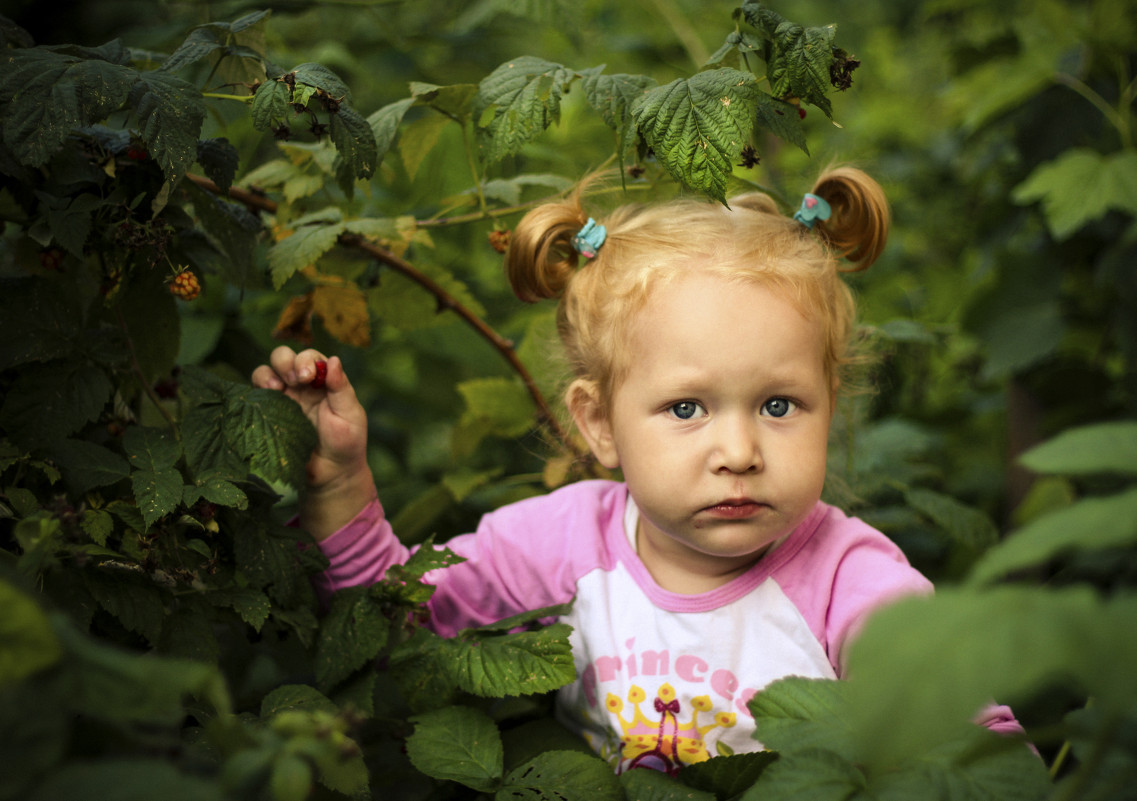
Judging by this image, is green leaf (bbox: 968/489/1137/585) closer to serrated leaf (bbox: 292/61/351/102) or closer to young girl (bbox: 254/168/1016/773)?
young girl (bbox: 254/168/1016/773)


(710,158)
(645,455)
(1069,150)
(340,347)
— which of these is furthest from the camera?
(1069,150)

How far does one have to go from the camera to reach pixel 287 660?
144cm

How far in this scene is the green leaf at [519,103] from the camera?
128cm

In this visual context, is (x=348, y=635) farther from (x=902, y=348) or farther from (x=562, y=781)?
(x=902, y=348)

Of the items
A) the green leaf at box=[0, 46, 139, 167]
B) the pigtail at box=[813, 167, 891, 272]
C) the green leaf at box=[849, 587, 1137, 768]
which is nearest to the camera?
the green leaf at box=[849, 587, 1137, 768]

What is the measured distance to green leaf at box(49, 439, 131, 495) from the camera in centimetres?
114

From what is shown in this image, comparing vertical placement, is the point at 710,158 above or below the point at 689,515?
above

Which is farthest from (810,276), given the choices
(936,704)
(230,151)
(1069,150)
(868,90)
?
(868,90)

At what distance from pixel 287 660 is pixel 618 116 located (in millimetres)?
954

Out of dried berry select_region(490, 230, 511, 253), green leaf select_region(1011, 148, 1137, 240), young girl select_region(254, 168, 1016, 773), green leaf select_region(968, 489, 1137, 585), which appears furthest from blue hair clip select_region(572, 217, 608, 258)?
green leaf select_region(1011, 148, 1137, 240)

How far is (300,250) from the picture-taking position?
1.38 m

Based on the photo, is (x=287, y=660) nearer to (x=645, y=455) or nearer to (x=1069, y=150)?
(x=645, y=455)

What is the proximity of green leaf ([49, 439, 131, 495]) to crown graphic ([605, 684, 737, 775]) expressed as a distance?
0.79 metres

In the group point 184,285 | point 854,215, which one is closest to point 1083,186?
point 854,215
